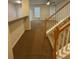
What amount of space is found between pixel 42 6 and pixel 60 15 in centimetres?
977

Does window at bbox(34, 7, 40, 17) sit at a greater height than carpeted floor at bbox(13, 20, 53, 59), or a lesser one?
greater

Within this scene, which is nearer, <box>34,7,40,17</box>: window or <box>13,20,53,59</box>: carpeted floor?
<box>13,20,53,59</box>: carpeted floor

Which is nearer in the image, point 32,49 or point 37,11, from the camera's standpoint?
point 32,49

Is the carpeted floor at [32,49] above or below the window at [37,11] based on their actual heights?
below

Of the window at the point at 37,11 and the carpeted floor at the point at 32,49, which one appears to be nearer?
the carpeted floor at the point at 32,49

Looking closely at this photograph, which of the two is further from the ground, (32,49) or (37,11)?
(37,11)

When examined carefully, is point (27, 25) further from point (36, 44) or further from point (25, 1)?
point (36, 44)

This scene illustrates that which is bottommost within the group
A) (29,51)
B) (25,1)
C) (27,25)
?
(29,51)
